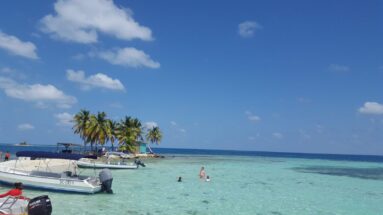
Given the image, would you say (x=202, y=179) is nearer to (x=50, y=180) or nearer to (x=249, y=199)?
(x=249, y=199)

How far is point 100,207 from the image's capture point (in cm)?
2102

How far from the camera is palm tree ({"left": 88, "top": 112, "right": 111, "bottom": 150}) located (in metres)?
65.6

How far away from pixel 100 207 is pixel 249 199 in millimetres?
10913

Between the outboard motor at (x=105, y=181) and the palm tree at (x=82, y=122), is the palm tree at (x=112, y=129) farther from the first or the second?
the outboard motor at (x=105, y=181)

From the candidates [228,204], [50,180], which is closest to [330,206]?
[228,204]

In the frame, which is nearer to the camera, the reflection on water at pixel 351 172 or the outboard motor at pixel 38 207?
the outboard motor at pixel 38 207

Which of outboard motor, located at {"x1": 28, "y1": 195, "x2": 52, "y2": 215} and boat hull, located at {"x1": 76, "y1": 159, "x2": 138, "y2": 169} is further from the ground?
boat hull, located at {"x1": 76, "y1": 159, "x2": 138, "y2": 169}

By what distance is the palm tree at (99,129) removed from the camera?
65562 mm

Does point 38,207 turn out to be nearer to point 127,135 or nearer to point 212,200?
point 212,200

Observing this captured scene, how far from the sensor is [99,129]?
65812mm

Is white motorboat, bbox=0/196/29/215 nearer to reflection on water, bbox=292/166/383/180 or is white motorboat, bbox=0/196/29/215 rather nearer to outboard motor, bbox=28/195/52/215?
outboard motor, bbox=28/195/52/215

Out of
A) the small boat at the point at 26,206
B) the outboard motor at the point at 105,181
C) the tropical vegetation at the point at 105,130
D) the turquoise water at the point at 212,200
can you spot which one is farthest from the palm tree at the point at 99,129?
the small boat at the point at 26,206

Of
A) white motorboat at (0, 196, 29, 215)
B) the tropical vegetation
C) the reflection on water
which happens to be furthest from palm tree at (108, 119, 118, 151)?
white motorboat at (0, 196, 29, 215)

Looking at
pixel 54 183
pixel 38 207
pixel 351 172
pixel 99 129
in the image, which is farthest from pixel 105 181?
pixel 351 172
